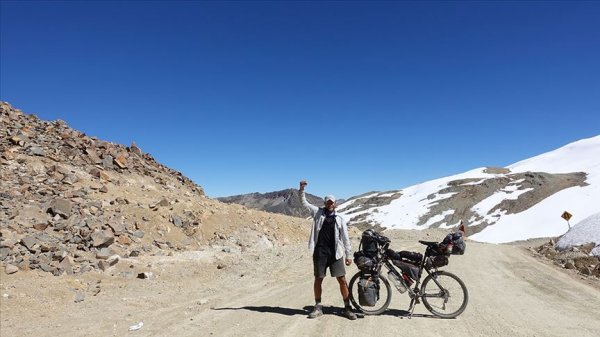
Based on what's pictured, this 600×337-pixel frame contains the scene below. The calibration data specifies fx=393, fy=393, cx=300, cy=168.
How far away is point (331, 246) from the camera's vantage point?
838 cm

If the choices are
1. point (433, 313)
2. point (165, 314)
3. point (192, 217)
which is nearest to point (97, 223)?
point (192, 217)

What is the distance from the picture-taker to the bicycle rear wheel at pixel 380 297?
8.44 m

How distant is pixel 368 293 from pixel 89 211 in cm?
1382

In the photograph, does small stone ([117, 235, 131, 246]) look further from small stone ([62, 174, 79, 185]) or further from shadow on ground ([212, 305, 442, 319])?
shadow on ground ([212, 305, 442, 319])

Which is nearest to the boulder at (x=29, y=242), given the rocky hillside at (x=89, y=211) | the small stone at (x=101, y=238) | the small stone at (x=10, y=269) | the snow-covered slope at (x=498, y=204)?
the rocky hillside at (x=89, y=211)

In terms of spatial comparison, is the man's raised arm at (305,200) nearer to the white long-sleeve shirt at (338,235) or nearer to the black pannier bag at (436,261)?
the white long-sleeve shirt at (338,235)

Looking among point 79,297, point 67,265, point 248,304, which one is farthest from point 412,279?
point 67,265

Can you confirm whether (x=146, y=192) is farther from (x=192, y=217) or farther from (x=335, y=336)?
(x=335, y=336)

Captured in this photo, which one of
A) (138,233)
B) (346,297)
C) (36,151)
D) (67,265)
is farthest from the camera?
(36,151)

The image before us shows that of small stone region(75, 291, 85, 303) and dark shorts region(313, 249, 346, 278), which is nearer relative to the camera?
dark shorts region(313, 249, 346, 278)

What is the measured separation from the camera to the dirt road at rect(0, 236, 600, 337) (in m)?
7.62

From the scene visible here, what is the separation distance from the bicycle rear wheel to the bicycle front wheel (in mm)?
758

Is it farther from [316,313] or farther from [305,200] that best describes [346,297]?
[305,200]

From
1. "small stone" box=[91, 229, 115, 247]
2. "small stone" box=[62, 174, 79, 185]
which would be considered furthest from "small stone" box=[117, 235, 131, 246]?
"small stone" box=[62, 174, 79, 185]
